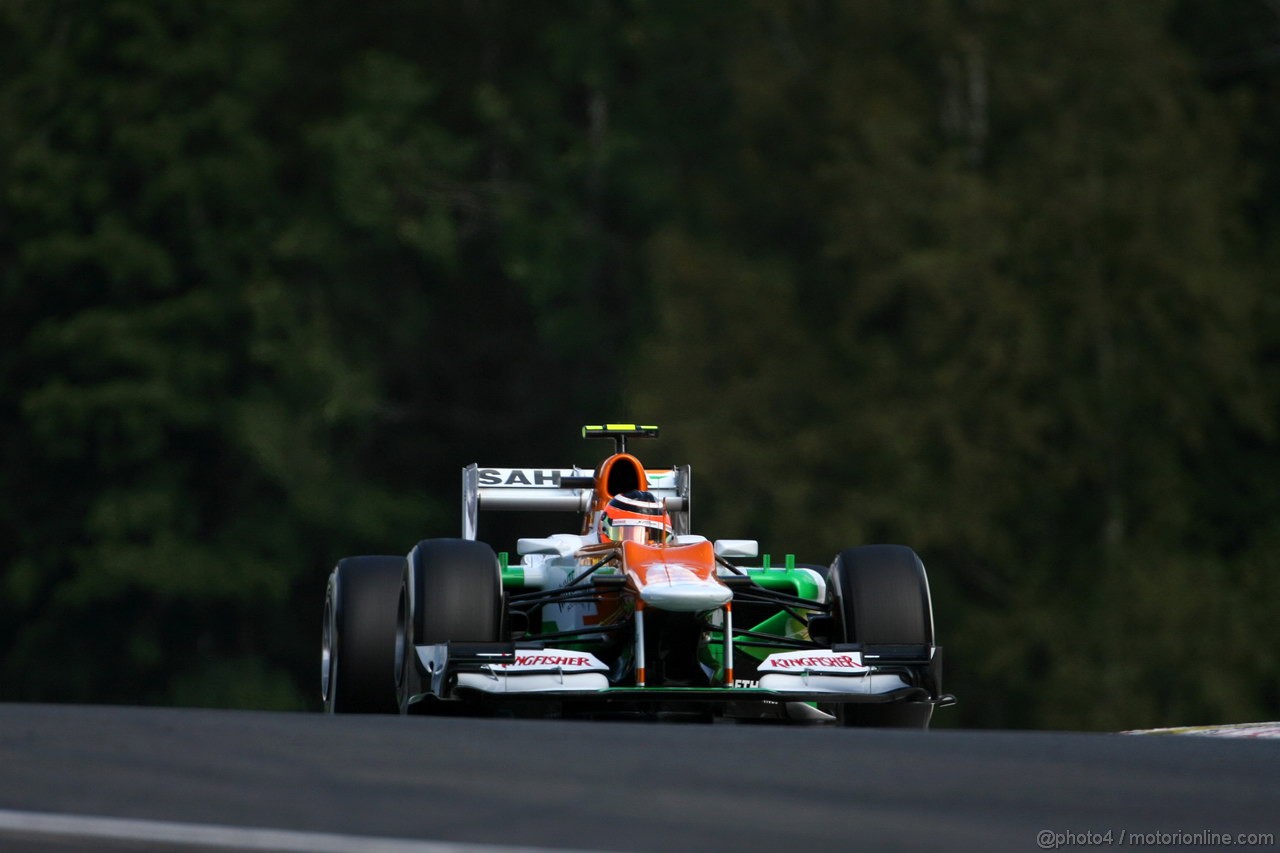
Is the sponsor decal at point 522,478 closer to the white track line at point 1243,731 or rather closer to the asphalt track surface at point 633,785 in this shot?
the white track line at point 1243,731

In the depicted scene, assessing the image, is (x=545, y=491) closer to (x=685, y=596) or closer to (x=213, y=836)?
(x=685, y=596)

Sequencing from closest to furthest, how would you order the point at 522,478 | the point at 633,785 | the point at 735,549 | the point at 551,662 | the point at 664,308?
the point at 633,785 < the point at 551,662 < the point at 735,549 < the point at 522,478 < the point at 664,308

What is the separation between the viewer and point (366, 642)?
37.1ft

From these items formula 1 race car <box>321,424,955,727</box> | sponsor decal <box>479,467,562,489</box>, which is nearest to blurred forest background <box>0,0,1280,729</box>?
sponsor decal <box>479,467,562,489</box>

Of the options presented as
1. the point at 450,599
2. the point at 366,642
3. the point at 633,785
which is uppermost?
the point at 633,785

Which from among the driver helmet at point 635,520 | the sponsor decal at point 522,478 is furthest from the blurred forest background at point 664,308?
the driver helmet at point 635,520

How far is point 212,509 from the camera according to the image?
3625 cm

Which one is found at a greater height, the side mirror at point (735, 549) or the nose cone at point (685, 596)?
the nose cone at point (685, 596)

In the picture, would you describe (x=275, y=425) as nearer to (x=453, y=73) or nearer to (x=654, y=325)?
(x=654, y=325)

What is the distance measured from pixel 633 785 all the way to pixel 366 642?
6296 mm

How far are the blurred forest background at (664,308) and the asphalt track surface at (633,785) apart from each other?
22.4 m

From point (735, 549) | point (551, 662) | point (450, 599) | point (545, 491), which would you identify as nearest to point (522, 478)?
point (545, 491)

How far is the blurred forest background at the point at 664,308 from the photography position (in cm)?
2923

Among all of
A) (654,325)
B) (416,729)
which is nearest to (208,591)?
(654,325)
